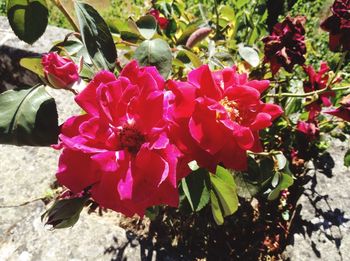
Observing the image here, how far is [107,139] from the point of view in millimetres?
604

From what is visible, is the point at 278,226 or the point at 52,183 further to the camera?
the point at 52,183

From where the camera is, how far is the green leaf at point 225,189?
3.25 ft

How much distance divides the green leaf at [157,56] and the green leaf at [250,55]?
46 cm

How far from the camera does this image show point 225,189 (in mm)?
1005

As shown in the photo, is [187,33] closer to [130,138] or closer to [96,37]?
[96,37]

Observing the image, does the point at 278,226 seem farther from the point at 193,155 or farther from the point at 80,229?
the point at 193,155

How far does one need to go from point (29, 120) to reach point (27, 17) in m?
0.23

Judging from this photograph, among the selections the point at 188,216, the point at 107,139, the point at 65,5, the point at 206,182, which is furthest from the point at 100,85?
the point at 188,216

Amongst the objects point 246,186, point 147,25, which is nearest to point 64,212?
point 147,25

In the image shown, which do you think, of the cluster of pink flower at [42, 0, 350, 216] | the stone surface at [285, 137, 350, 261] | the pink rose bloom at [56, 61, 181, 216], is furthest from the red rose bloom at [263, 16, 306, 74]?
the stone surface at [285, 137, 350, 261]

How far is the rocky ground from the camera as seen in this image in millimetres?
1419

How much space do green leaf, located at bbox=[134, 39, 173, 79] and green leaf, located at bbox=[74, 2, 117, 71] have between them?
3.2 inches

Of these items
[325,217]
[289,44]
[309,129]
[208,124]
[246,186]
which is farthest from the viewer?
Result: [325,217]

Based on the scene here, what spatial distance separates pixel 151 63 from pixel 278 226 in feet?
3.70
